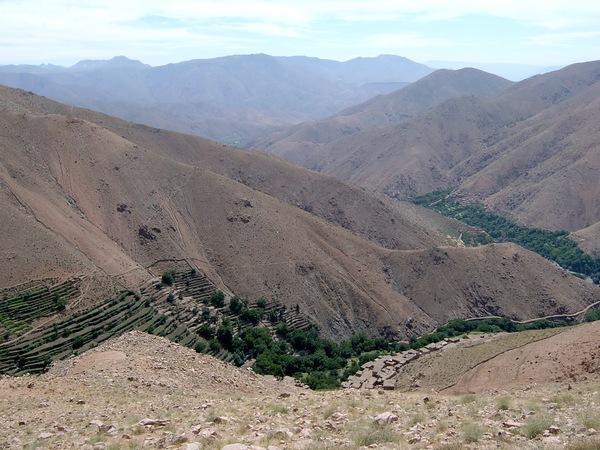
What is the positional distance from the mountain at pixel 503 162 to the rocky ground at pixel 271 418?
11471cm

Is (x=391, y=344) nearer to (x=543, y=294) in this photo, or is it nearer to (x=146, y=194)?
(x=543, y=294)

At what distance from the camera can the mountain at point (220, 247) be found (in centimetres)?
5884

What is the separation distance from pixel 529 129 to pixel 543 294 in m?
113

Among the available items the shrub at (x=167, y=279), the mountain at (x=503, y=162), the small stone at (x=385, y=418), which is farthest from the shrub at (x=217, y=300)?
the mountain at (x=503, y=162)

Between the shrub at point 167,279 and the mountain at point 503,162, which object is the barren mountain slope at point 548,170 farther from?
the shrub at point 167,279

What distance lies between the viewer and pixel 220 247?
67938 millimetres

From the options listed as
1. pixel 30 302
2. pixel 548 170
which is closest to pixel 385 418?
pixel 30 302

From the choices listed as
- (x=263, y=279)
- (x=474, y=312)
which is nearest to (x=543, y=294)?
(x=474, y=312)

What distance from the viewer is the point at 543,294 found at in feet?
230

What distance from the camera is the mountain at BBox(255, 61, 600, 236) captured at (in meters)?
127

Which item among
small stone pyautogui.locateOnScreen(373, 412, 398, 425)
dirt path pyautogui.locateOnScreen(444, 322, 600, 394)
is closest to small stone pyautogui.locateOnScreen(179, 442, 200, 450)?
small stone pyautogui.locateOnScreen(373, 412, 398, 425)

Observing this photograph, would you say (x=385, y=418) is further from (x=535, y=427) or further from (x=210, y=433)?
(x=210, y=433)

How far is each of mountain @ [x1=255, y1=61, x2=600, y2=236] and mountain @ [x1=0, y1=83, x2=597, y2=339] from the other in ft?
193

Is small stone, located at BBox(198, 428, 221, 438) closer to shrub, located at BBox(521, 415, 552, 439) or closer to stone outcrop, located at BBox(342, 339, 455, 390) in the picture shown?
shrub, located at BBox(521, 415, 552, 439)
